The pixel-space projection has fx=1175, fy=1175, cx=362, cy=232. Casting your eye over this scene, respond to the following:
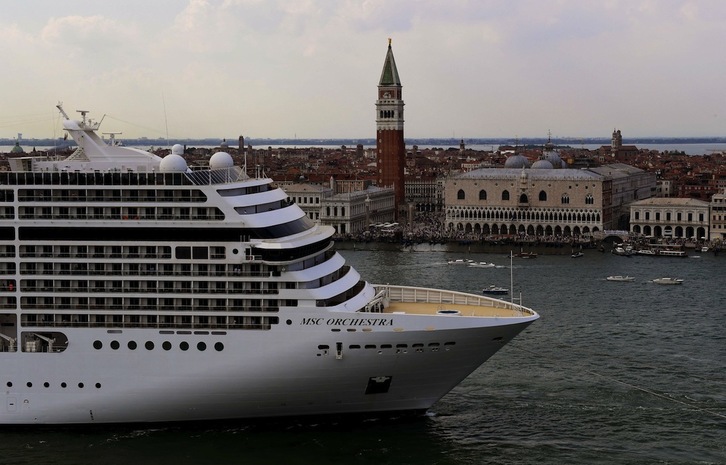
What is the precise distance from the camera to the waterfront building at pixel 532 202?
189 feet

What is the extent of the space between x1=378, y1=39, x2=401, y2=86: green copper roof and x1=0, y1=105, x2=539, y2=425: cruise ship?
155ft

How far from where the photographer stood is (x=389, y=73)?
64.8 m

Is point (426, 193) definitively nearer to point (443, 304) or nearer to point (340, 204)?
point (340, 204)

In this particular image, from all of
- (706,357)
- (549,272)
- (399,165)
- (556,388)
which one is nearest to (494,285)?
(549,272)

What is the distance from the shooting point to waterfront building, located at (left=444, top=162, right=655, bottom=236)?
57625mm

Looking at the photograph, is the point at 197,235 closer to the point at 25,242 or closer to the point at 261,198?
the point at 261,198

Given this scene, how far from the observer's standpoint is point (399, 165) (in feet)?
219

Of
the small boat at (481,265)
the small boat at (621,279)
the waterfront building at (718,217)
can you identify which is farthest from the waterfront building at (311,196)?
the small boat at (621,279)

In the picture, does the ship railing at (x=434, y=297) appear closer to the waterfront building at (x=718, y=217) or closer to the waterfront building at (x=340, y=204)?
the waterfront building at (x=718, y=217)

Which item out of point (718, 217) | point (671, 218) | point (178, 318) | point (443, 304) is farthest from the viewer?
point (671, 218)

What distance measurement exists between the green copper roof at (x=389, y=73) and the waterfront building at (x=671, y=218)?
15343mm

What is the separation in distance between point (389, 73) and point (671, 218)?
58.4 ft

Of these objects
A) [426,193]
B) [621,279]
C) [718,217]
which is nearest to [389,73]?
[426,193]

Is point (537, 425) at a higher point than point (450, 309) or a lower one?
lower
